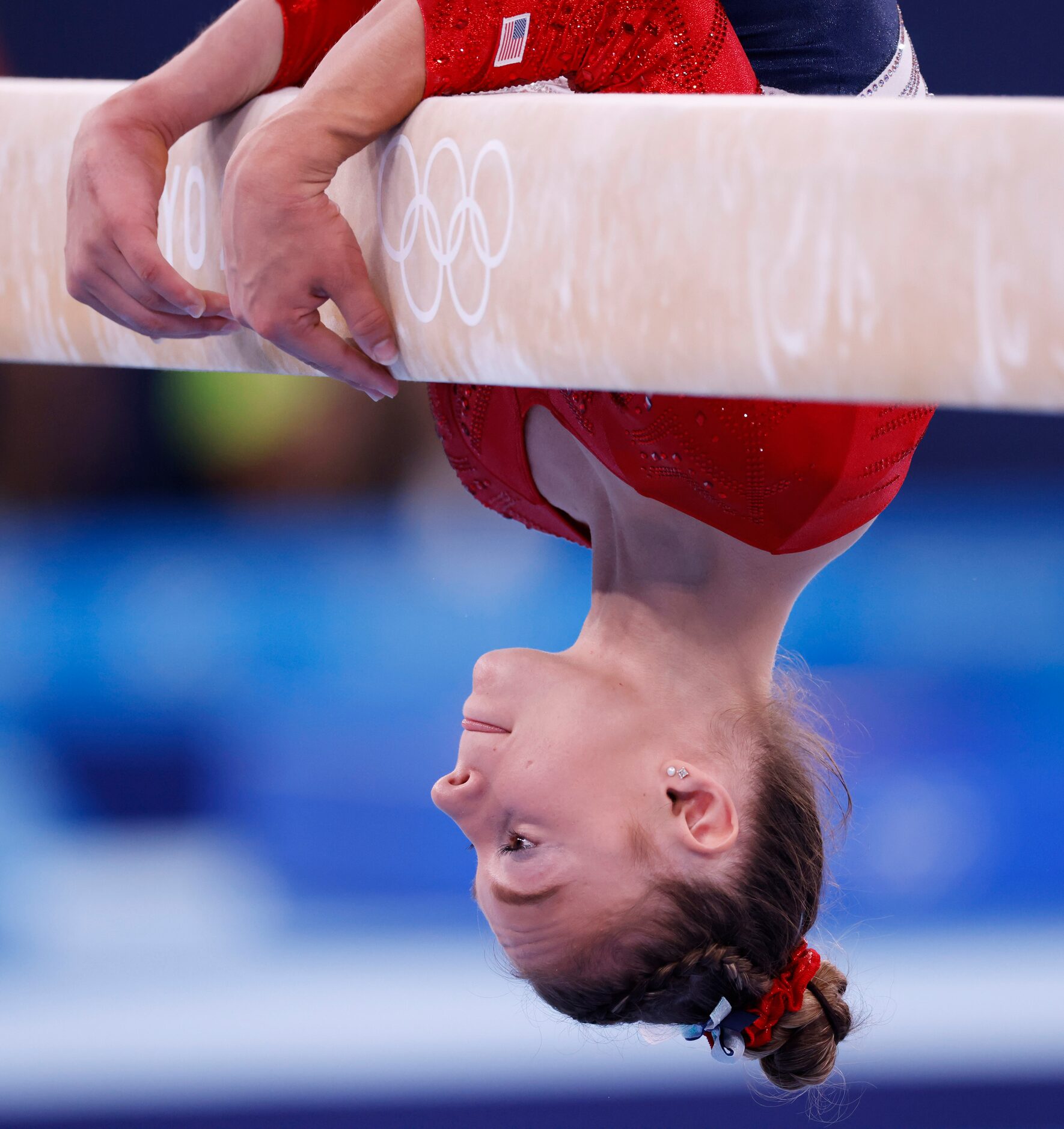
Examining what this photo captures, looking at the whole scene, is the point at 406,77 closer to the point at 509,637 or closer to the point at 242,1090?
the point at 242,1090

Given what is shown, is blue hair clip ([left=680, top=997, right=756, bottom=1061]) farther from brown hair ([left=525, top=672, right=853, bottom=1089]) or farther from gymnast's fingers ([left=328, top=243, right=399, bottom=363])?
gymnast's fingers ([left=328, top=243, right=399, bottom=363])

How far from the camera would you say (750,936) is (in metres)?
1.25

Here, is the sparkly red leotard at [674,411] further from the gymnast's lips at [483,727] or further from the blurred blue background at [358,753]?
the blurred blue background at [358,753]

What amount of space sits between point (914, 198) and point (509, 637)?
10.9 feet

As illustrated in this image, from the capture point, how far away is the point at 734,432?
102cm

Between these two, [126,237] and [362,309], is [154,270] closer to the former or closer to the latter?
[126,237]

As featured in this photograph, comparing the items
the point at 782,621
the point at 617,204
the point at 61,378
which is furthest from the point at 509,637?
the point at 617,204

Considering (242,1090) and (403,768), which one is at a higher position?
(403,768)

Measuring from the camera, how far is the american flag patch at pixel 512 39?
2.87ft

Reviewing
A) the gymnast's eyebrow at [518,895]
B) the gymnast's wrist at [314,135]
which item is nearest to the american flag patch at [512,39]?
the gymnast's wrist at [314,135]

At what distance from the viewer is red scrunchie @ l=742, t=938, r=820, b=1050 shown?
1285 mm

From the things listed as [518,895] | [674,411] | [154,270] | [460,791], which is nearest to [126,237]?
[154,270]

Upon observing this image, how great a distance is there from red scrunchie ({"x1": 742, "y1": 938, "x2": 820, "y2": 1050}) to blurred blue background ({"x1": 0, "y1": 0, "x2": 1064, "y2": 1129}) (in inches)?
6.6

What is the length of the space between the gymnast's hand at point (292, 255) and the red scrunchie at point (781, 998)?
757 mm
